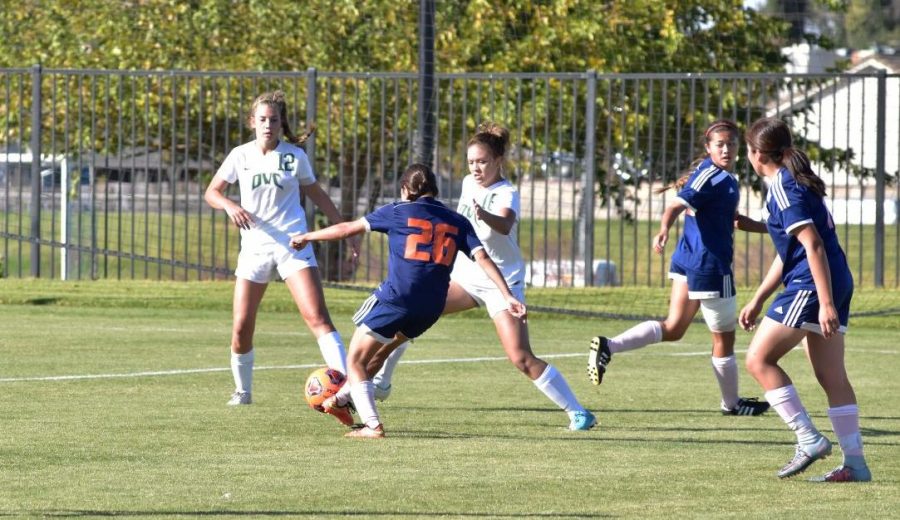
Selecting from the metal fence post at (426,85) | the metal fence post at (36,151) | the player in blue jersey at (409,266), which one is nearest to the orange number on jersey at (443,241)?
the player in blue jersey at (409,266)

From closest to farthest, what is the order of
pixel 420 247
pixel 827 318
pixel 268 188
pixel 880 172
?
pixel 827 318 → pixel 420 247 → pixel 268 188 → pixel 880 172

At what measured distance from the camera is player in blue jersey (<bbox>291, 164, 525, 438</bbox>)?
885 cm

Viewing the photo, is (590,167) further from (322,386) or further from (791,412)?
(791,412)

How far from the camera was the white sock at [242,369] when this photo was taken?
10180 mm

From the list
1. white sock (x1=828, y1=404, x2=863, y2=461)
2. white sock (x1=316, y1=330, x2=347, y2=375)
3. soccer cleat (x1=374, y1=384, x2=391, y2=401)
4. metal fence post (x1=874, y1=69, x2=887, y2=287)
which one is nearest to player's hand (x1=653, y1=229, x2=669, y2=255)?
soccer cleat (x1=374, y1=384, x2=391, y2=401)

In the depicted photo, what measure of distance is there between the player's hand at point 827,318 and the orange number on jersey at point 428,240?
215 cm

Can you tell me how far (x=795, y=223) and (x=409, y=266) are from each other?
2.19 metres

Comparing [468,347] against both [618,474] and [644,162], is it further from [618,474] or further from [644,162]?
[618,474]

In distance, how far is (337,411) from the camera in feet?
30.0

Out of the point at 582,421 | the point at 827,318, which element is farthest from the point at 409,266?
the point at 827,318

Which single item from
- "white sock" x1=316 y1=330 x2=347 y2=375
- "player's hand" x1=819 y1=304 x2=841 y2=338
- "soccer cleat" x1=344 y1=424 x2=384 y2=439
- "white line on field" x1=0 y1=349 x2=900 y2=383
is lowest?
"white line on field" x1=0 y1=349 x2=900 y2=383

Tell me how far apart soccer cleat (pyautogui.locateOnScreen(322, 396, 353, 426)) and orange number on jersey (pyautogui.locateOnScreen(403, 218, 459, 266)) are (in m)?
0.91

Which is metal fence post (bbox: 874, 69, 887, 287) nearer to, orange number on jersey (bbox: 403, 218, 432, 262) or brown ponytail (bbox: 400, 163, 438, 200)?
brown ponytail (bbox: 400, 163, 438, 200)

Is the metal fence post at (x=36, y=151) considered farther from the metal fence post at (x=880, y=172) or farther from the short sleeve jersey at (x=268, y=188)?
the short sleeve jersey at (x=268, y=188)
